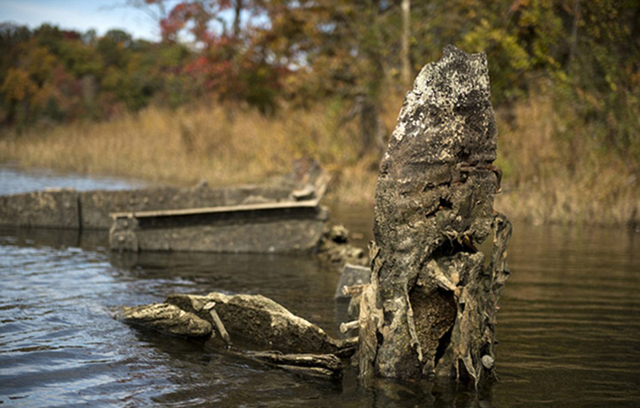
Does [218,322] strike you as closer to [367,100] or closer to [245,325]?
[245,325]

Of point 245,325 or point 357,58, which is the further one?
point 357,58

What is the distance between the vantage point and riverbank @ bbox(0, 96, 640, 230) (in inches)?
495

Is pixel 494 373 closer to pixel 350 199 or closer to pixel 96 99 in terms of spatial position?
pixel 350 199

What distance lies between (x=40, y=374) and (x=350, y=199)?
11.3 metres

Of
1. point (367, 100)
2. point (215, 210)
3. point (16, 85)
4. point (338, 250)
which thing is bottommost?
point (338, 250)

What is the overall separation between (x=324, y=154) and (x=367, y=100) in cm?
177

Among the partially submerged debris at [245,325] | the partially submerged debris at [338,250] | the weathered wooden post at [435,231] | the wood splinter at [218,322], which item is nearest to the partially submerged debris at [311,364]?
the partially submerged debris at [245,325]

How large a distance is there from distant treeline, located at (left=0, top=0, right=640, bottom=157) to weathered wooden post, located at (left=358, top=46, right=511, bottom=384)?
8.80 m

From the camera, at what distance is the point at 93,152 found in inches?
878

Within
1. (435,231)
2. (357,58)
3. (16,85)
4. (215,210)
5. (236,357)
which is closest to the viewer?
(435,231)

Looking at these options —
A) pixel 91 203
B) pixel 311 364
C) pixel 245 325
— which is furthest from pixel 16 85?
pixel 311 364

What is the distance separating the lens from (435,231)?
4.31m

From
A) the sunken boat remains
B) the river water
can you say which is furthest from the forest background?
the sunken boat remains

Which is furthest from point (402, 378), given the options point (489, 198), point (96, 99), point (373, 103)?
point (96, 99)
